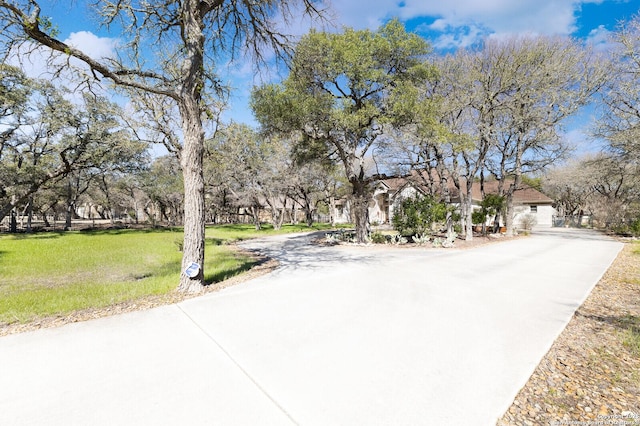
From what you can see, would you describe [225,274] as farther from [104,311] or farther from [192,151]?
[192,151]

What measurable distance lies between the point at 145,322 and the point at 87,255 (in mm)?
10067

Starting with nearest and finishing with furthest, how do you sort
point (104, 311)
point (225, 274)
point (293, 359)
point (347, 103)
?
point (293, 359) → point (104, 311) → point (225, 274) → point (347, 103)

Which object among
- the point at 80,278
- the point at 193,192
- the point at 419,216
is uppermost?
the point at 193,192

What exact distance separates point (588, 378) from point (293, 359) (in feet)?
9.31

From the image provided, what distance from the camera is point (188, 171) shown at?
5.59 metres

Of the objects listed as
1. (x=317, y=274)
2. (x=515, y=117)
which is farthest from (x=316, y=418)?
(x=515, y=117)

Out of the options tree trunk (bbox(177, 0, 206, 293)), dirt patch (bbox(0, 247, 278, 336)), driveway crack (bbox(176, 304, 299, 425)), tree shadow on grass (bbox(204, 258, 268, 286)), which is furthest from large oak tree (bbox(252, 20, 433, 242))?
driveway crack (bbox(176, 304, 299, 425))

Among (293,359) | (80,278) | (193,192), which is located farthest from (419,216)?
(80,278)

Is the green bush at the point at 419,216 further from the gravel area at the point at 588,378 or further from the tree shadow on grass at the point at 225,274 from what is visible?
the gravel area at the point at 588,378

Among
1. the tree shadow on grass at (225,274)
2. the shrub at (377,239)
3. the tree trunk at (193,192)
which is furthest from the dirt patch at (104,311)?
the shrub at (377,239)

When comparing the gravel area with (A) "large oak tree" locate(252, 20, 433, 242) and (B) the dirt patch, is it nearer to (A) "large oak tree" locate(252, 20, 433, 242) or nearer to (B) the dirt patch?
(B) the dirt patch

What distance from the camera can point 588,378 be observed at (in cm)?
266

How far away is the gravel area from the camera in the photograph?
215 centimetres

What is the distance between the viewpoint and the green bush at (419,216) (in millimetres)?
13312
